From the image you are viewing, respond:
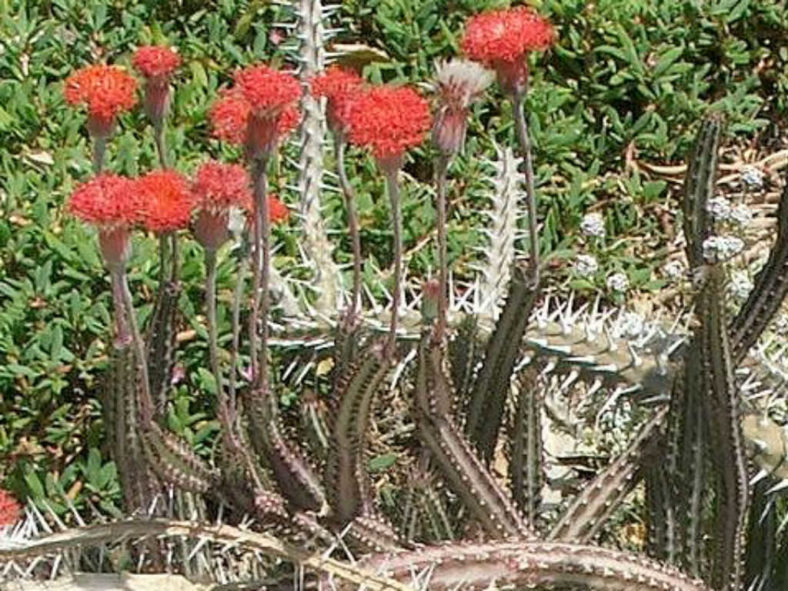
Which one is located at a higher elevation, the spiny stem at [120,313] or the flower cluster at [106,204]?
the flower cluster at [106,204]

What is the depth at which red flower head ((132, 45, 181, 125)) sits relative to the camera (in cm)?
177

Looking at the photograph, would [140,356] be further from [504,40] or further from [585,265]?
[585,265]

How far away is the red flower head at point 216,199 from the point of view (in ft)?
5.32

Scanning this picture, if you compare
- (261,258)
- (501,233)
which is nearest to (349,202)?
(261,258)

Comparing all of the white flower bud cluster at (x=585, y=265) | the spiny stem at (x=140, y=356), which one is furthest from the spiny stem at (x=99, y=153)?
the white flower bud cluster at (x=585, y=265)

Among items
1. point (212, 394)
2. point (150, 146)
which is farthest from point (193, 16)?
point (212, 394)

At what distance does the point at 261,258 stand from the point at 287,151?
1.42 m

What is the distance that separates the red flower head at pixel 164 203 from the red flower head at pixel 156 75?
0.15 m

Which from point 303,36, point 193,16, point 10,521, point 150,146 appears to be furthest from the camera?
point 193,16

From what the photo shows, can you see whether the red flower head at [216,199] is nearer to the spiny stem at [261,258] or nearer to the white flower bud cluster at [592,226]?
the spiny stem at [261,258]

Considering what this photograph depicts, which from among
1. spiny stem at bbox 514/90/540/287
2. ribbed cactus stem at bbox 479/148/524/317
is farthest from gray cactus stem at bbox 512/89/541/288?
ribbed cactus stem at bbox 479/148/524/317

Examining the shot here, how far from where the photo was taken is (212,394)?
2670 mm

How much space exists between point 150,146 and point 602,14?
0.99 meters

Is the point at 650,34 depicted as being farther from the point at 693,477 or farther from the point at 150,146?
the point at 693,477
